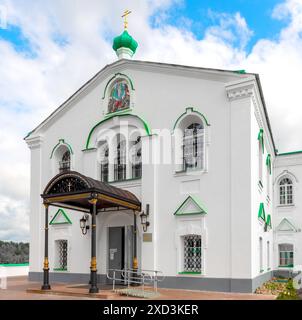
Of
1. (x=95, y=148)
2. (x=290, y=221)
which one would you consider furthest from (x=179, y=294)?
(x=290, y=221)

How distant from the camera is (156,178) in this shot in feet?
50.9

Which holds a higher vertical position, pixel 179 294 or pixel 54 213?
pixel 54 213

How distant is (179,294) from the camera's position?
43.4 ft

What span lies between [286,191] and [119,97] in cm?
964

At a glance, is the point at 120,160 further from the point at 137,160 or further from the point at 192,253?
the point at 192,253

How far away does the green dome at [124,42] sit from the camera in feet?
60.5

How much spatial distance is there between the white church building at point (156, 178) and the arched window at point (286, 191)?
296 cm

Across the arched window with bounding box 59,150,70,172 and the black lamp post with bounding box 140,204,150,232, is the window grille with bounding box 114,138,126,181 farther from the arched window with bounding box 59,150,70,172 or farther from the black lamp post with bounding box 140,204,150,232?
the arched window with bounding box 59,150,70,172

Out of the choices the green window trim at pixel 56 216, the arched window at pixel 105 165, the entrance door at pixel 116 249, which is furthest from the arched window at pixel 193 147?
the green window trim at pixel 56 216

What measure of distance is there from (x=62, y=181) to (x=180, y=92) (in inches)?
197

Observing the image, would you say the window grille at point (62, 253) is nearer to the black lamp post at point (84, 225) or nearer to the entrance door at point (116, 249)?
the black lamp post at point (84, 225)

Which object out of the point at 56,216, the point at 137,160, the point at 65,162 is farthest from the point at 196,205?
the point at 65,162

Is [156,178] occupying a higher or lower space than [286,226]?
higher

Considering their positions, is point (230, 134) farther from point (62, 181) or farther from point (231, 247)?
point (62, 181)
